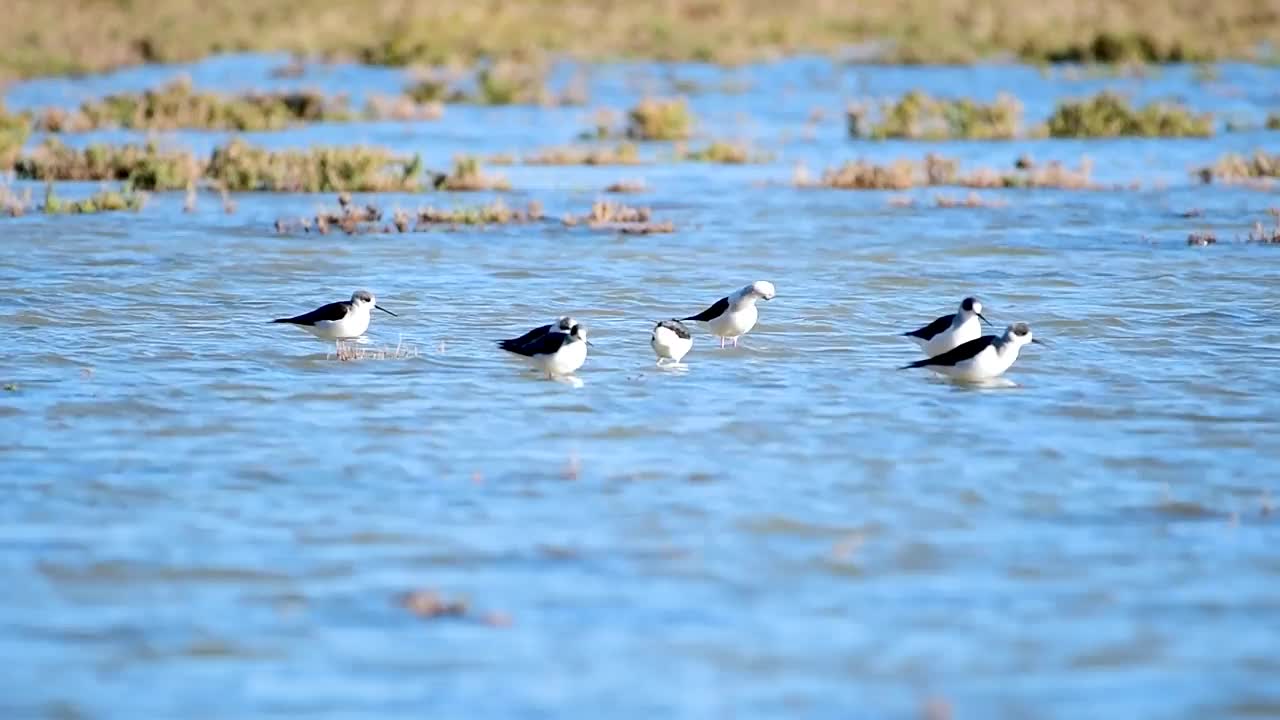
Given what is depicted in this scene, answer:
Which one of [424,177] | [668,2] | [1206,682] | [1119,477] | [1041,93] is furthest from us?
[668,2]

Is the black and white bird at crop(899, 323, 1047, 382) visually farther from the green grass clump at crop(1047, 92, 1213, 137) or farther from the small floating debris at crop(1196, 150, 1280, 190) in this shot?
the green grass clump at crop(1047, 92, 1213, 137)

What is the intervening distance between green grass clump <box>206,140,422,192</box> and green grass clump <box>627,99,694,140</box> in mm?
6839

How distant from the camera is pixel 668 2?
67.9m

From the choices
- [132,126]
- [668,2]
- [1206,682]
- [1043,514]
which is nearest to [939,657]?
[1206,682]

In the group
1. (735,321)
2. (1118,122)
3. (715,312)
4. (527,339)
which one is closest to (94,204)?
(715,312)

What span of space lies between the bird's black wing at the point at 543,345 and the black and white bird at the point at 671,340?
0.86 metres

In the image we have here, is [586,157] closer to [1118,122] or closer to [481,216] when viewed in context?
[481,216]

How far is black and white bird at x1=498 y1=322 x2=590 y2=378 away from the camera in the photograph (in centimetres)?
1473

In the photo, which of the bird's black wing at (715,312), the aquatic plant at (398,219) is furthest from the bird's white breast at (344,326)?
the aquatic plant at (398,219)

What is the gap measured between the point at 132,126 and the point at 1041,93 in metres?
18.1

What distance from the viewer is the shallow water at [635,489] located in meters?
8.21

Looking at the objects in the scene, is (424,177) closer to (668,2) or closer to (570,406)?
(570,406)

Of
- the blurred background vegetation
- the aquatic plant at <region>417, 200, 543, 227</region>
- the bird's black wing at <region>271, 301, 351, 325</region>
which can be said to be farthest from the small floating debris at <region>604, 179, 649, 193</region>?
the blurred background vegetation

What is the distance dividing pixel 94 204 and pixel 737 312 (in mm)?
12926
